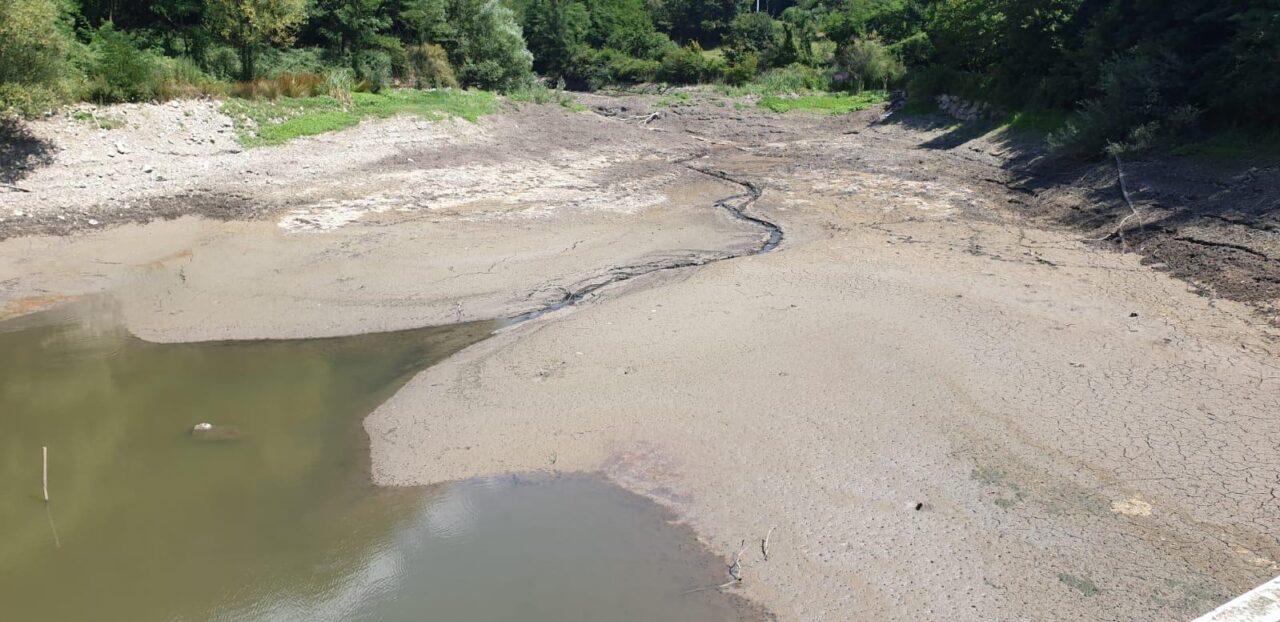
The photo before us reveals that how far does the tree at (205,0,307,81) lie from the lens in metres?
22.4

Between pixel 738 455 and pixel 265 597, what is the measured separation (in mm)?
4248

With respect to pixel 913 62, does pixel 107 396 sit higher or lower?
lower

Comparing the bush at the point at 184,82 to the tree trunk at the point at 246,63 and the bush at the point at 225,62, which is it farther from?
the tree trunk at the point at 246,63

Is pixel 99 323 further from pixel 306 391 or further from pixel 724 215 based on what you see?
pixel 724 215

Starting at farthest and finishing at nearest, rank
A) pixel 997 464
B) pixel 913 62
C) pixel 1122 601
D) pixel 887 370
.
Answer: pixel 913 62 → pixel 887 370 → pixel 997 464 → pixel 1122 601

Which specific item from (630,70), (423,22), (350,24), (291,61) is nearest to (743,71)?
(630,70)

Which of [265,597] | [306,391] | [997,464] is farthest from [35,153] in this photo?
[997,464]

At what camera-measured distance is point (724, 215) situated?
17.8 meters

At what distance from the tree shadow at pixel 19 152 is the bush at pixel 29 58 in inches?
20.3

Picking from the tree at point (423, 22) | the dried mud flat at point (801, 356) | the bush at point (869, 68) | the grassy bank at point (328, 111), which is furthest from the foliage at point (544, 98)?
the bush at point (869, 68)

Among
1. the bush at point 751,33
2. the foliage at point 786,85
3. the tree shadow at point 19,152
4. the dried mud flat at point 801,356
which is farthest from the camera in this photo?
the bush at point 751,33

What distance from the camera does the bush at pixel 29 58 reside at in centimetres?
1520

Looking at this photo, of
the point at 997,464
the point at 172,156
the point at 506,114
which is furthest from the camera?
the point at 506,114

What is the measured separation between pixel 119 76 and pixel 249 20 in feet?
16.6
